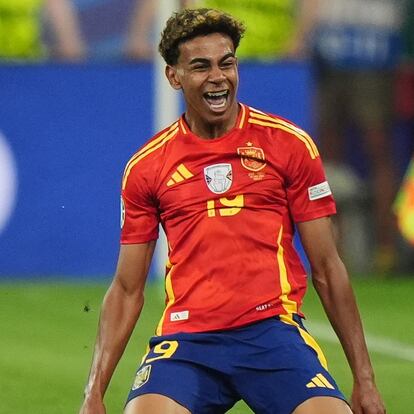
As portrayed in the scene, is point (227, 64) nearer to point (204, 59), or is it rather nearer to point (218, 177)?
point (204, 59)

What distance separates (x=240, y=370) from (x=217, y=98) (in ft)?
3.30

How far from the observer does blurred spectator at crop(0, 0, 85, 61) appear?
12.1 m

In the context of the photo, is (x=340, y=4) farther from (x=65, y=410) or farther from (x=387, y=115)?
(x=65, y=410)

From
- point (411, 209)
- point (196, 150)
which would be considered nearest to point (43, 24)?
point (411, 209)

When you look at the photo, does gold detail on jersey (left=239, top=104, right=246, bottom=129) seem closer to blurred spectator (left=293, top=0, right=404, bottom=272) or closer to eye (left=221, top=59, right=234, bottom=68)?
eye (left=221, top=59, right=234, bottom=68)

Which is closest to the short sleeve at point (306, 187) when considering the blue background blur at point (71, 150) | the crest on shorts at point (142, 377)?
the crest on shorts at point (142, 377)

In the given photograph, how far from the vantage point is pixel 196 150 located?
18.5ft

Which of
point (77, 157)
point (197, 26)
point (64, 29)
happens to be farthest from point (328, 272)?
point (64, 29)

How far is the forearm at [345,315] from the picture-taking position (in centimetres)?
537

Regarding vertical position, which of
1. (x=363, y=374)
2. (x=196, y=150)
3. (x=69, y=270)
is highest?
(x=196, y=150)

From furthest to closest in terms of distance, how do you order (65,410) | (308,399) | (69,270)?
(69,270)
(65,410)
(308,399)

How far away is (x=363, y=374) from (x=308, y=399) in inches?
10.7

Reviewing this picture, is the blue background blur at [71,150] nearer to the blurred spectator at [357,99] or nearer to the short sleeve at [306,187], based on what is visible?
the blurred spectator at [357,99]

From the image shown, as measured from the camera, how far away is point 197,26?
5.53 meters
